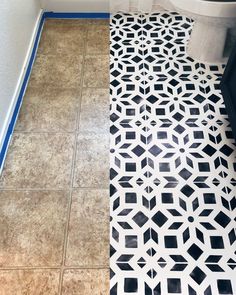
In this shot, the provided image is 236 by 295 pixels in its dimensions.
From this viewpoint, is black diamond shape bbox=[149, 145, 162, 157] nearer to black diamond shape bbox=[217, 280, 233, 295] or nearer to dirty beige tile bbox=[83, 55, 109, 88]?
dirty beige tile bbox=[83, 55, 109, 88]

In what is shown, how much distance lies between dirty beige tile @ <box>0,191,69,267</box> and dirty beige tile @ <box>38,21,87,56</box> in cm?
90

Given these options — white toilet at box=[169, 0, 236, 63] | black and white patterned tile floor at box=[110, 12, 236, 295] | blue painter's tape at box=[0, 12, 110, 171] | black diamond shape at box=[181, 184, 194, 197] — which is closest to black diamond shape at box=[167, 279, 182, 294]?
black and white patterned tile floor at box=[110, 12, 236, 295]

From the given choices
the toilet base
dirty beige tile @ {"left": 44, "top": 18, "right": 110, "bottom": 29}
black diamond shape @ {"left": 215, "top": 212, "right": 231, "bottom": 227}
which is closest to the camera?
black diamond shape @ {"left": 215, "top": 212, "right": 231, "bottom": 227}

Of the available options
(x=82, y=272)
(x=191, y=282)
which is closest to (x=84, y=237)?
(x=82, y=272)

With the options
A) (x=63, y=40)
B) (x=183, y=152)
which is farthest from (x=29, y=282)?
(x=63, y=40)

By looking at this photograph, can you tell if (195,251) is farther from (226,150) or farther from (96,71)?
(96,71)

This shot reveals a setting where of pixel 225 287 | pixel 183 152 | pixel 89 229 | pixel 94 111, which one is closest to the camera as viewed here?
pixel 225 287

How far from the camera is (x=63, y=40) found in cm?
191

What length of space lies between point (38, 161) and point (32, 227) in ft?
0.97

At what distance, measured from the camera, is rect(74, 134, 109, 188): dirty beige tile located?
4.32ft

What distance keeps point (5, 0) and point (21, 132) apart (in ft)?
1.80

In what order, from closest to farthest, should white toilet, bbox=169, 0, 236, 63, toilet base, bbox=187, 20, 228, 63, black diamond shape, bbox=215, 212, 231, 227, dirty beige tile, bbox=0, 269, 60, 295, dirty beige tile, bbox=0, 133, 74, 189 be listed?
dirty beige tile, bbox=0, 269, 60, 295
black diamond shape, bbox=215, 212, 231, 227
dirty beige tile, bbox=0, 133, 74, 189
white toilet, bbox=169, 0, 236, 63
toilet base, bbox=187, 20, 228, 63

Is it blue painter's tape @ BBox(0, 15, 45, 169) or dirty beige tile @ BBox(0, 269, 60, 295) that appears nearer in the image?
dirty beige tile @ BBox(0, 269, 60, 295)

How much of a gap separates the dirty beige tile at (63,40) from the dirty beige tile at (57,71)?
0.15 ft
